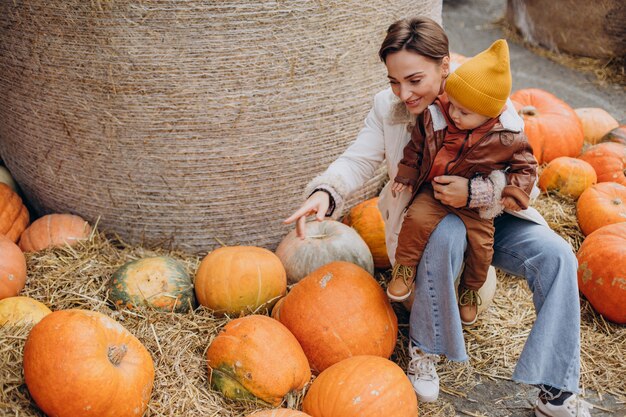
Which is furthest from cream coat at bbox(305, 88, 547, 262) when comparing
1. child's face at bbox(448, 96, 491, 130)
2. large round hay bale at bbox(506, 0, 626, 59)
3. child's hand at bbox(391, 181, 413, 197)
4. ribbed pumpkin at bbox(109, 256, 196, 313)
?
large round hay bale at bbox(506, 0, 626, 59)

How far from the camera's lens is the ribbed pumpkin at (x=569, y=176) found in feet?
14.0

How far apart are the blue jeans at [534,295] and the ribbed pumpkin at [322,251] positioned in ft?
2.17

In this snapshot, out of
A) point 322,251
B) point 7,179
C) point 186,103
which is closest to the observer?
point 186,103

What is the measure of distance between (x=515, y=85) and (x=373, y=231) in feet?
11.8

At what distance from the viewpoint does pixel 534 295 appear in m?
2.74

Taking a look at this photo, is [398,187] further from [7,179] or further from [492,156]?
[7,179]

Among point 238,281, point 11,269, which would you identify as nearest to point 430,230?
point 238,281

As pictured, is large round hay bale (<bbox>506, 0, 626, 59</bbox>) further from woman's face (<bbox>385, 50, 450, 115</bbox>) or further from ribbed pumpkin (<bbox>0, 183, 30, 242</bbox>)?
ribbed pumpkin (<bbox>0, 183, 30, 242</bbox>)

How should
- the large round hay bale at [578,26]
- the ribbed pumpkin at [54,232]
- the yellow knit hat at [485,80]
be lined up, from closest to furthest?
the yellow knit hat at [485,80] → the ribbed pumpkin at [54,232] → the large round hay bale at [578,26]

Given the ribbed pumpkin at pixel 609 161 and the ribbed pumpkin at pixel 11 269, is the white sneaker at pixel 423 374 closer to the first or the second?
the ribbed pumpkin at pixel 11 269

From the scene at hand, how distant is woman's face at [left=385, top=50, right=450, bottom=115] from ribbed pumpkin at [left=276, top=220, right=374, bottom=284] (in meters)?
0.99

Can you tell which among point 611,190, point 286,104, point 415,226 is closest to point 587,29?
point 611,190

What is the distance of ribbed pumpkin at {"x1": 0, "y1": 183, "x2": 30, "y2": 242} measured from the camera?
3791 millimetres

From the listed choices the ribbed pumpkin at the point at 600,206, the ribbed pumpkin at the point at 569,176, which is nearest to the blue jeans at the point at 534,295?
the ribbed pumpkin at the point at 600,206
